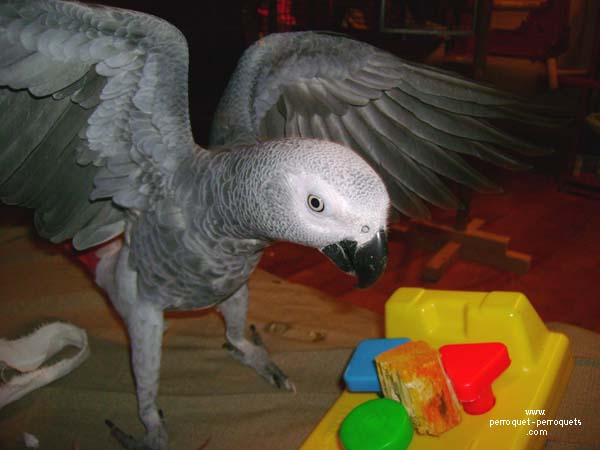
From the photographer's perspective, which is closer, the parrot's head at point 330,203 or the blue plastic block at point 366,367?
the parrot's head at point 330,203

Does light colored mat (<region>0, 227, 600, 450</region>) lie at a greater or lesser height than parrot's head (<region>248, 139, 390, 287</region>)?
lesser

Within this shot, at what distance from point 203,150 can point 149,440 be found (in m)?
0.53

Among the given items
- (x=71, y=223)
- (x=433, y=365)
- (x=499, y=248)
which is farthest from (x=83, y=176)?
(x=499, y=248)

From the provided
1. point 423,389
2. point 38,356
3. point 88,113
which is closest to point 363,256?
point 423,389

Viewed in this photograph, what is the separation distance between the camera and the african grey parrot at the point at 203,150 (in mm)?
608

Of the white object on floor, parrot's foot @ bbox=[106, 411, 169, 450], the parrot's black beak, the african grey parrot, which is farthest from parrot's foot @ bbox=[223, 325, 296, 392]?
the parrot's black beak

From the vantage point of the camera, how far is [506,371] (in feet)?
2.42

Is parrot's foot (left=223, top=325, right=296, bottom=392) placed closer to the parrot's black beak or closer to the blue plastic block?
the blue plastic block

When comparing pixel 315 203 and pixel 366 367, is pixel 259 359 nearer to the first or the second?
pixel 366 367

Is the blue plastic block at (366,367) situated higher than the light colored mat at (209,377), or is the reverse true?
the blue plastic block at (366,367)

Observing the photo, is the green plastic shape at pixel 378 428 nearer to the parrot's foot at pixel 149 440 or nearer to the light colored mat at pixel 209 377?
the light colored mat at pixel 209 377

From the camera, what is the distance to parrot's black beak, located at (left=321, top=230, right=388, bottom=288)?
0.60 m

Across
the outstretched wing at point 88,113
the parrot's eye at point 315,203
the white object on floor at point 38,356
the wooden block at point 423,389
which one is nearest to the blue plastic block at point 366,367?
the wooden block at point 423,389

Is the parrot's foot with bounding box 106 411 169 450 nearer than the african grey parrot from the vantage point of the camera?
No
